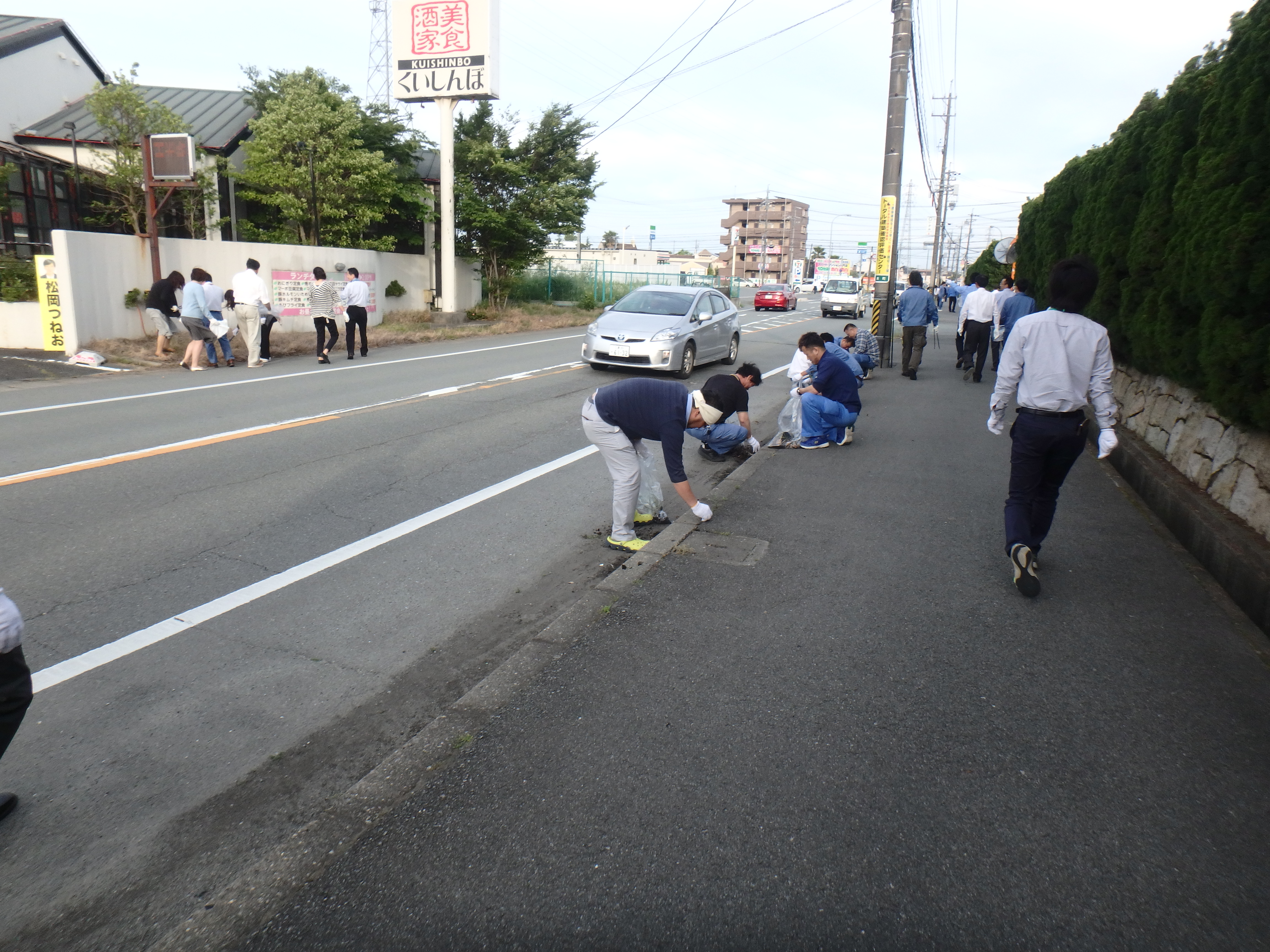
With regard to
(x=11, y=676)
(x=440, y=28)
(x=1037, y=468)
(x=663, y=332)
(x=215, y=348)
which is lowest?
(x=11, y=676)

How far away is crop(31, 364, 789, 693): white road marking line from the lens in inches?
158

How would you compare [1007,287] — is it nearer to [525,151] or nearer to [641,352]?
[641,352]

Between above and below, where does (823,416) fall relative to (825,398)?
below

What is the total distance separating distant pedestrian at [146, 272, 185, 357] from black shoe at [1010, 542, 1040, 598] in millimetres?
14608

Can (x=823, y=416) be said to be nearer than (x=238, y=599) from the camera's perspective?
No

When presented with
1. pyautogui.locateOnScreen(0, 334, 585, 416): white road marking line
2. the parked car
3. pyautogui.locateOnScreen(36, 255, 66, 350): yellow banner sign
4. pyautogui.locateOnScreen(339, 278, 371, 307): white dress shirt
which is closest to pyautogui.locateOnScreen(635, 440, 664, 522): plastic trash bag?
the parked car

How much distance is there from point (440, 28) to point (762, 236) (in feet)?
345

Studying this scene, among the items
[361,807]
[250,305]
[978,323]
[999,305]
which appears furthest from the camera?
[978,323]

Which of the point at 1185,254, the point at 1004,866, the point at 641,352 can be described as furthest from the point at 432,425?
the point at 1004,866

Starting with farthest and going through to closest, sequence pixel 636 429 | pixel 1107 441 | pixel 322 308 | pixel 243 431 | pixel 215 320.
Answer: pixel 322 308
pixel 215 320
pixel 243 431
pixel 636 429
pixel 1107 441

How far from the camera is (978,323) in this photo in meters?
15.4

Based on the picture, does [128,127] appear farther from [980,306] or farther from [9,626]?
[9,626]

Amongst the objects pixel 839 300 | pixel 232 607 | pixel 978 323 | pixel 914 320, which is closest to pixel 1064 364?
pixel 232 607

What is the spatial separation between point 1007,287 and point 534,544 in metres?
12.0
